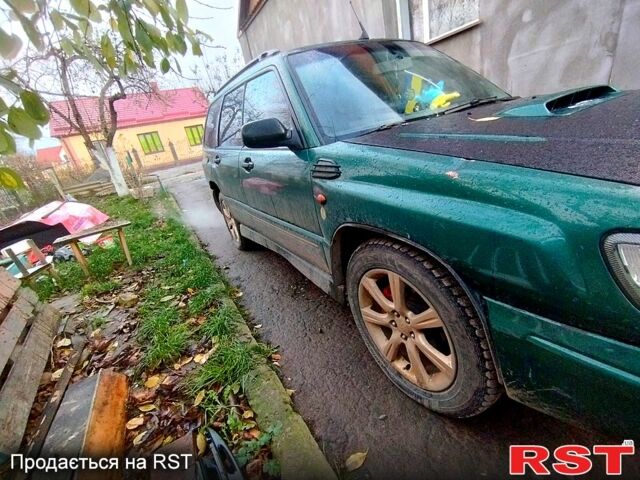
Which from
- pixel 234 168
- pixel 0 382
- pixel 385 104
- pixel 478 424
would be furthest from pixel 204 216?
pixel 478 424

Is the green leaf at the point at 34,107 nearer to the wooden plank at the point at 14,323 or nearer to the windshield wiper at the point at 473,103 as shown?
the wooden plank at the point at 14,323

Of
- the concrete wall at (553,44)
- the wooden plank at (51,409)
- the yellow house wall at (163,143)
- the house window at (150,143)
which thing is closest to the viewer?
the wooden plank at (51,409)

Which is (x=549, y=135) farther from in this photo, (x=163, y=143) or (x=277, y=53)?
(x=163, y=143)

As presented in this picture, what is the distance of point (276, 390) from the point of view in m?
1.82

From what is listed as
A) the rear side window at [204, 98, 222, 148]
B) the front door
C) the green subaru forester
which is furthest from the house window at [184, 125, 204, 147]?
the green subaru forester

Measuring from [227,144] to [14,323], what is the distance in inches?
86.4

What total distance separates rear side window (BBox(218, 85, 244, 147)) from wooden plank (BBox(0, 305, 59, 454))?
83.9 inches

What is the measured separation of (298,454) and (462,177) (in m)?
1.39

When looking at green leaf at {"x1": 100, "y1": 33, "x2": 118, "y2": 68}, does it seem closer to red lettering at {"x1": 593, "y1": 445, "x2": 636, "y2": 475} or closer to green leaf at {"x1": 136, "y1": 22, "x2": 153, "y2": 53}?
green leaf at {"x1": 136, "y1": 22, "x2": 153, "y2": 53}

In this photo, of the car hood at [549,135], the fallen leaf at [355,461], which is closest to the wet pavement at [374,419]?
the fallen leaf at [355,461]

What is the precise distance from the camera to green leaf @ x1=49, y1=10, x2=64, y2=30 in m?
0.99

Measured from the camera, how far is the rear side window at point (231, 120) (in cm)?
292

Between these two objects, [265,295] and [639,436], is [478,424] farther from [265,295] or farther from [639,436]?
[265,295]

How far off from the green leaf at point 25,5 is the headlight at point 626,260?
63.4 inches
